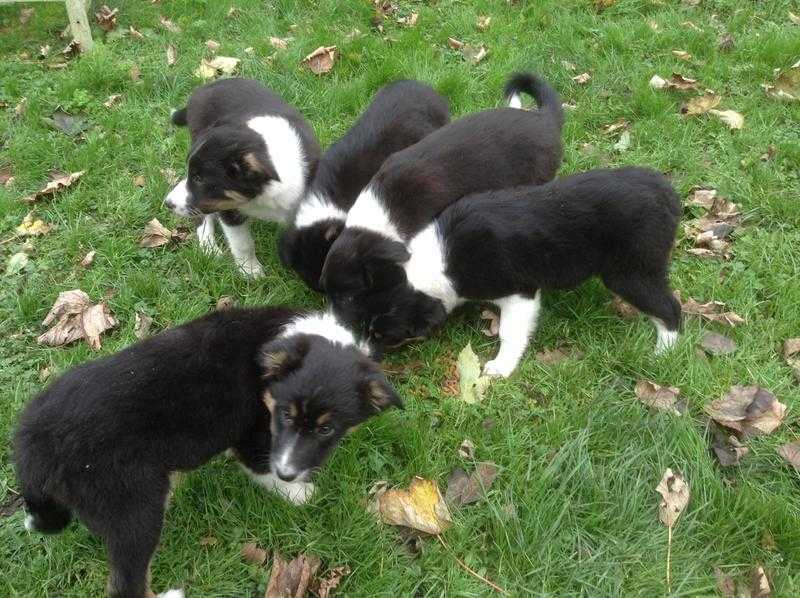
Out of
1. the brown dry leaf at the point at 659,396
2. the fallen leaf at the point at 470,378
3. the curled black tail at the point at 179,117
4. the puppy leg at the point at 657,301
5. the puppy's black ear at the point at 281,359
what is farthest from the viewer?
the curled black tail at the point at 179,117

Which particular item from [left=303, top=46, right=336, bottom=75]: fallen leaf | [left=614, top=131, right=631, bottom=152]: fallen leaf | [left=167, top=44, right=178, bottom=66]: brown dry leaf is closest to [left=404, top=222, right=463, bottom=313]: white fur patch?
[left=614, top=131, right=631, bottom=152]: fallen leaf

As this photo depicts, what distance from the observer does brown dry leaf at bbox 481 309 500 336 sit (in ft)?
13.8

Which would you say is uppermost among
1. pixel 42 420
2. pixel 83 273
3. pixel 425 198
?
pixel 42 420

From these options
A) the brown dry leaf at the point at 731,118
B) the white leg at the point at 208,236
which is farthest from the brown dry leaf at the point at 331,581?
the brown dry leaf at the point at 731,118

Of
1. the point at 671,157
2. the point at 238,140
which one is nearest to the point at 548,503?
the point at 238,140

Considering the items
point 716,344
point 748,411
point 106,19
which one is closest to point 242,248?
point 716,344

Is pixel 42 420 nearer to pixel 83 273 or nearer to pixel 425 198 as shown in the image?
pixel 83 273

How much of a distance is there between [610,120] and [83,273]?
14.1 feet

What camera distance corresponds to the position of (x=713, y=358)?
3.76 m

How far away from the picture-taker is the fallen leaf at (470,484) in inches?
126

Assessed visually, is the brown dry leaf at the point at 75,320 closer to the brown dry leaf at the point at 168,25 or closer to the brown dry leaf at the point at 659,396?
the brown dry leaf at the point at 659,396

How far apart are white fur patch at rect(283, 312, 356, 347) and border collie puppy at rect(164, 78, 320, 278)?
1177mm

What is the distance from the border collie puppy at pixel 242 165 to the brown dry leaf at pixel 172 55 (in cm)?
182

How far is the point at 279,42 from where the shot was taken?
6.93 m
